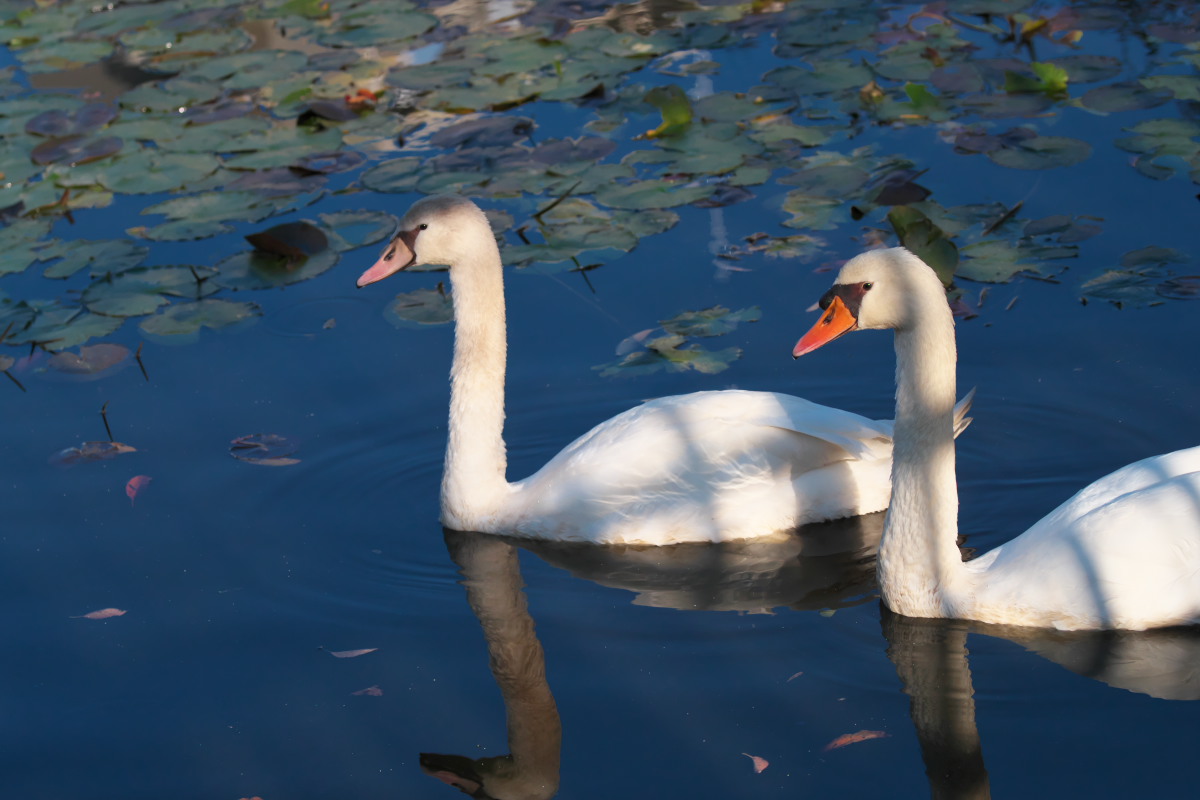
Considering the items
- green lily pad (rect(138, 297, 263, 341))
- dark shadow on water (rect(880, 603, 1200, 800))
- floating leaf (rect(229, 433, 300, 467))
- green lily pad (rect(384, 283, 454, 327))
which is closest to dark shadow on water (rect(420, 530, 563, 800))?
floating leaf (rect(229, 433, 300, 467))

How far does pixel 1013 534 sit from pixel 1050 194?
Result: 305 centimetres

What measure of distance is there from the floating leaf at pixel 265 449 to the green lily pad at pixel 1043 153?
4.21 metres

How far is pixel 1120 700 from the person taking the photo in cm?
418

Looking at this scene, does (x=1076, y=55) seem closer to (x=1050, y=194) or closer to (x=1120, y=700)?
(x=1050, y=194)

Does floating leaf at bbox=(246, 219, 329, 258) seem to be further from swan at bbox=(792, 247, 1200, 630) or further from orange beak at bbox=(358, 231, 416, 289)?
swan at bbox=(792, 247, 1200, 630)

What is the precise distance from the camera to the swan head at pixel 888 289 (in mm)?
4523

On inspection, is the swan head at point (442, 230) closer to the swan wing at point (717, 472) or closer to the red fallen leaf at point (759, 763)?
the swan wing at point (717, 472)

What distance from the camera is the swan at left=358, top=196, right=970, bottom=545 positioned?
17.7 feet

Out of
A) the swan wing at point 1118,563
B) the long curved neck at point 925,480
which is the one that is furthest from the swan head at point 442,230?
the swan wing at point 1118,563

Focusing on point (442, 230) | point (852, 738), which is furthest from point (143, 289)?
point (852, 738)

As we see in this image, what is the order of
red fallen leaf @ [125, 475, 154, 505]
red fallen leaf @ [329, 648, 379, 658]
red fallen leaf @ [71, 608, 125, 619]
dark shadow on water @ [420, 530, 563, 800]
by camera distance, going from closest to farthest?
1. dark shadow on water @ [420, 530, 563, 800]
2. red fallen leaf @ [329, 648, 379, 658]
3. red fallen leaf @ [71, 608, 125, 619]
4. red fallen leaf @ [125, 475, 154, 505]

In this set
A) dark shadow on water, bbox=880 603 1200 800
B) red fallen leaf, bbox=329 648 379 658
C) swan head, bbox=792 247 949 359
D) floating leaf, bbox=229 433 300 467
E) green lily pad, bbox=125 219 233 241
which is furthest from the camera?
green lily pad, bbox=125 219 233 241

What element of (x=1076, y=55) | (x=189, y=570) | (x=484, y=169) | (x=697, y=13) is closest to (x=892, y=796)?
(x=189, y=570)

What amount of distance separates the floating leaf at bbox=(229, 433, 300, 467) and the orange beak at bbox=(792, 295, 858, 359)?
249 cm
